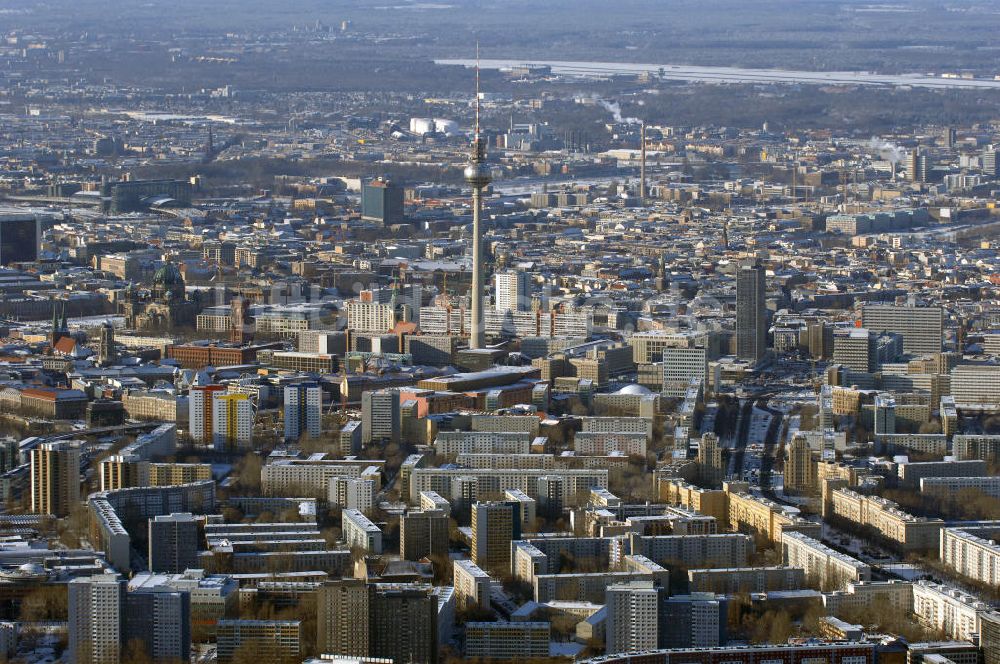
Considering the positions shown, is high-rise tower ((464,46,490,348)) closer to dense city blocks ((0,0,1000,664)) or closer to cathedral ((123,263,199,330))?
dense city blocks ((0,0,1000,664))

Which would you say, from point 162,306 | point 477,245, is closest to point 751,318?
point 477,245

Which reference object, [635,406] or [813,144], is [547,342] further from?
[813,144]

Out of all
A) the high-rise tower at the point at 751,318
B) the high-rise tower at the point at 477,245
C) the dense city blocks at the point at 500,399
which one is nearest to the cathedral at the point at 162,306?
the dense city blocks at the point at 500,399

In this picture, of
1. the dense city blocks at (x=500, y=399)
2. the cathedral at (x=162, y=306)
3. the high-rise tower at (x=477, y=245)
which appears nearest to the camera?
the dense city blocks at (x=500, y=399)

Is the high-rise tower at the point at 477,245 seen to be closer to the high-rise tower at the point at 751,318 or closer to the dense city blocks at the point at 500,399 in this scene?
the dense city blocks at the point at 500,399

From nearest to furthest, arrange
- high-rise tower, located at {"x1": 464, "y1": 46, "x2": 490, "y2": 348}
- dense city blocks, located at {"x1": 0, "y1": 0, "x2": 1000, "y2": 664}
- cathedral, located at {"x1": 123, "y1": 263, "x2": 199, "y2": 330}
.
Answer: dense city blocks, located at {"x1": 0, "y1": 0, "x2": 1000, "y2": 664} < high-rise tower, located at {"x1": 464, "y1": 46, "x2": 490, "y2": 348} < cathedral, located at {"x1": 123, "y1": 263, "x2": 199, "y2": 330}

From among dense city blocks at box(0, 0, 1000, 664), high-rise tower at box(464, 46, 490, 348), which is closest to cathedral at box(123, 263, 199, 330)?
dense city blocks at box(0, 0, 1000, 664)

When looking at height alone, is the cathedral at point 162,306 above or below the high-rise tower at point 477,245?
below

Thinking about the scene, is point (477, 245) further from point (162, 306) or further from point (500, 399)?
point (500, 399)

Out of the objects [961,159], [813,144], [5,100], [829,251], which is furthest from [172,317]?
[5,100]
